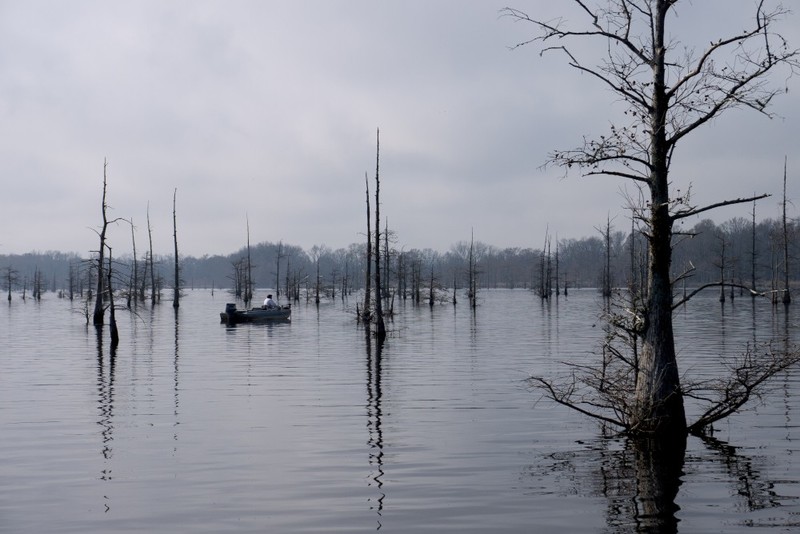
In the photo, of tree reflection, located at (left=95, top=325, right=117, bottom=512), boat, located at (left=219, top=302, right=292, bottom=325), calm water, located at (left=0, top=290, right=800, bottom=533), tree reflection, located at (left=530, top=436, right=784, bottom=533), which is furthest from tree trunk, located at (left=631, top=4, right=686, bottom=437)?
boat, located at (left=219, top=302, right=292, bottom=325)

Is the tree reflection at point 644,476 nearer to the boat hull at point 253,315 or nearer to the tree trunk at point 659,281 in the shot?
the tree trunk at point 659,281

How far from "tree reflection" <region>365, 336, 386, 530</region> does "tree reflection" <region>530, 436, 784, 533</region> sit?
2.32 metres

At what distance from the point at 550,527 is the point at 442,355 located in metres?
21.6

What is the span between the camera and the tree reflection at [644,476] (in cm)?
905

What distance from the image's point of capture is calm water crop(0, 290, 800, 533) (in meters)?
9.10

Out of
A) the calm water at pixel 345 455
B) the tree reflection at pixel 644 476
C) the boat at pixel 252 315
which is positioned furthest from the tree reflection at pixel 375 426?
the boat at pixel 252 315

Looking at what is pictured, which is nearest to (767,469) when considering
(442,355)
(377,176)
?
(442,355)

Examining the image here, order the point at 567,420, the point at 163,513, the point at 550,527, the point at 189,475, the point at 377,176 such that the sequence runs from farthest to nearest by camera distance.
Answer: the point at 377,176 < the point at 567,420 < the point at 189,475 < the point at 163,513 < the point at 550,527

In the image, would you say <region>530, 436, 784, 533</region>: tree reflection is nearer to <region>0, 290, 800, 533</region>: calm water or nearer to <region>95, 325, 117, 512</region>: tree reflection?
<region>0, 290, 800, 533</region>: calm water

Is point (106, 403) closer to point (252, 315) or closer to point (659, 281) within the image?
point (659, 281)

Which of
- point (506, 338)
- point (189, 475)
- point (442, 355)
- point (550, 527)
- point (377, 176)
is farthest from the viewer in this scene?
point (377, 176)

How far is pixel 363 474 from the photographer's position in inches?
443

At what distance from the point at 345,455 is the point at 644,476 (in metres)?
4.64

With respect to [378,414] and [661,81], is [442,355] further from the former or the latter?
[661,81]
